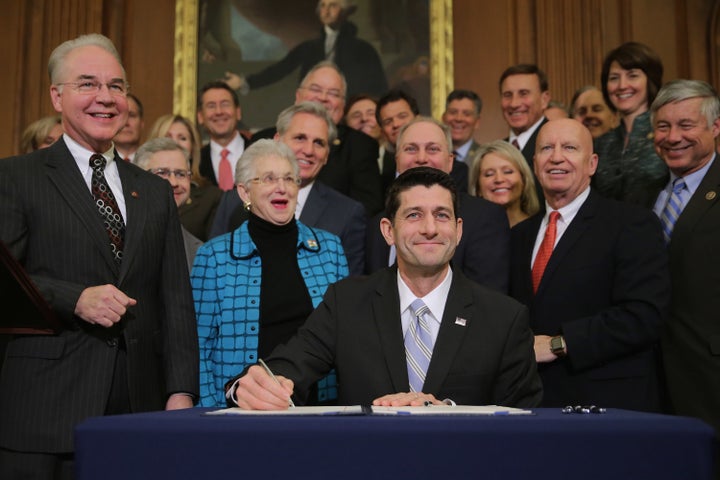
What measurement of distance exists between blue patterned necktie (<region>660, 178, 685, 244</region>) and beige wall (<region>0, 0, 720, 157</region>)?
3840 mm

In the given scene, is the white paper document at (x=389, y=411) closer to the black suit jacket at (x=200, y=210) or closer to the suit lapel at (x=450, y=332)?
the suit lapel at (x=450, y=332)

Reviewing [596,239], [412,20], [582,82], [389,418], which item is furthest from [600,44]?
[389,418]

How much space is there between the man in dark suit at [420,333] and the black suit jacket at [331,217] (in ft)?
3.90

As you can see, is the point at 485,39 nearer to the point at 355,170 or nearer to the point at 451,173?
the point at 451,173

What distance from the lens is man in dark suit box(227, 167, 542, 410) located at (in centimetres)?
275

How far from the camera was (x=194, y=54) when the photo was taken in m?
8.19

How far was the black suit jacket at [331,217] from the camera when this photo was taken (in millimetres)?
4285

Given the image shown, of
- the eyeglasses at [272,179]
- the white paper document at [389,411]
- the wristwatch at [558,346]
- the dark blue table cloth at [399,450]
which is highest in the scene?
the eyeglasses at [272,179]

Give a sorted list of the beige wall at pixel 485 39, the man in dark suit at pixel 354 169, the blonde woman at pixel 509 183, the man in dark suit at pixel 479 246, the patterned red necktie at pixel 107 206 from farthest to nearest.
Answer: the beige wall at pixel 485 39, the man in dark suit at pixel 354 169, the blonde woman at pixel 509 183, the man in dark suit at pixel 479 246, the patterned red necktie at pixel 107 206

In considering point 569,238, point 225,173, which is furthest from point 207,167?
point 569,238

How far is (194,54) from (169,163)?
12.6 feet

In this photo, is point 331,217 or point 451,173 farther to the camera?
point 451,173

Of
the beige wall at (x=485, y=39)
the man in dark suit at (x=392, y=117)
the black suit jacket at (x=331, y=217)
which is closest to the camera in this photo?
the black suit jacket at (x=331, y=217)

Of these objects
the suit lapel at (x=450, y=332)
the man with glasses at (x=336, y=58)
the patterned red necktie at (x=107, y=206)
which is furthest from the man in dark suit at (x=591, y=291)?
the man with glasses at (x=336, y=58)
